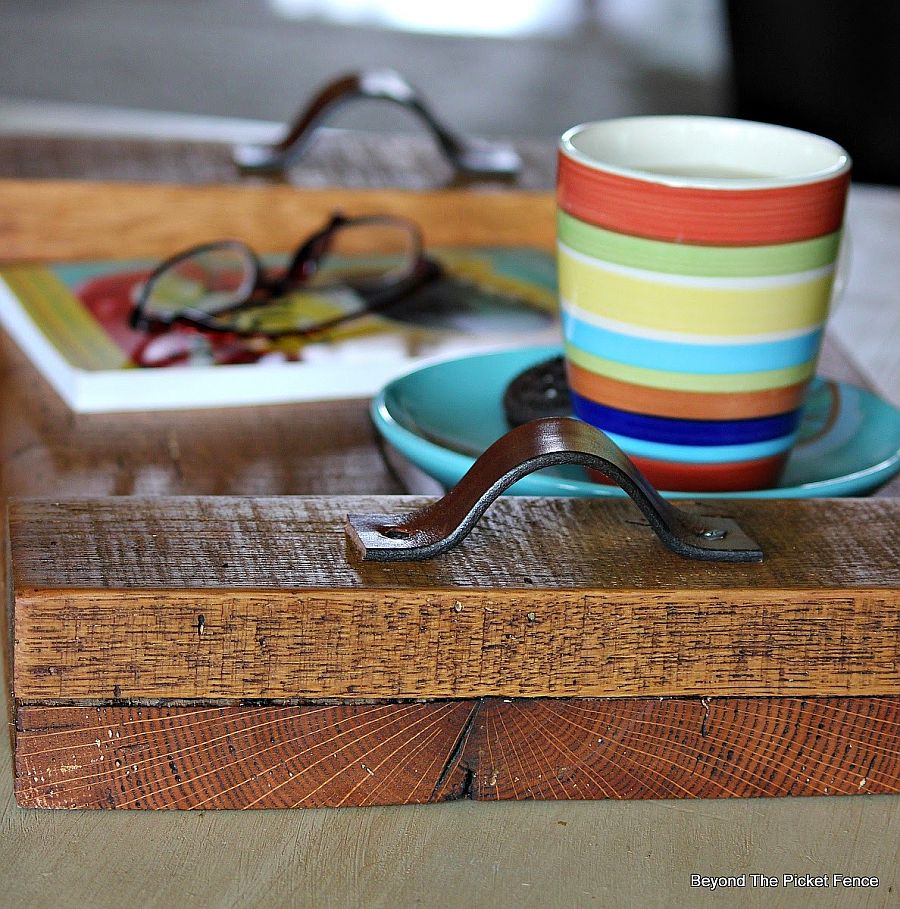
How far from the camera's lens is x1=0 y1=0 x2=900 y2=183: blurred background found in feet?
7.32

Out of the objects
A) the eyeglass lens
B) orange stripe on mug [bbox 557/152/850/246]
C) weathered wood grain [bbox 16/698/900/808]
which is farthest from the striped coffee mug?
the eyeglass lens

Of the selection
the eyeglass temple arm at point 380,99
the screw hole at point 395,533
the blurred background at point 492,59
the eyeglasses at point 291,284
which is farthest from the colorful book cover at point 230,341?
the blurred background at point 492,59

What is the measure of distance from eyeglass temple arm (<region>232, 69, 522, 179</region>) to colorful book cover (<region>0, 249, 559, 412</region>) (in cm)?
11

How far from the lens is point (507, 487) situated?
1.17ft

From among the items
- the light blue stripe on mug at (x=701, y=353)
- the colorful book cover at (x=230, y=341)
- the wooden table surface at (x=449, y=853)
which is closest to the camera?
the wooden table surface at (x=449, y=853)

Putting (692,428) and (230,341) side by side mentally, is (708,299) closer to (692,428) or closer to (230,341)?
(692,428)

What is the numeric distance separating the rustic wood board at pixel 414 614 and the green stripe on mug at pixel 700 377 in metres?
0.07

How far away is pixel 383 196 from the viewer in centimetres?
78

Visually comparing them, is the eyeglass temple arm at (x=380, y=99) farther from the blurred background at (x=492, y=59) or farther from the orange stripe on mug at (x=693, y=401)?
the blurred background at (x=492, y=59)

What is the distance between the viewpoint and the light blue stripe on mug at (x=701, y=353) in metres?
0.43

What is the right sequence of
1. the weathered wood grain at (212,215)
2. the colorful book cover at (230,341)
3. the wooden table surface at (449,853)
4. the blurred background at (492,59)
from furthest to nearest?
the blurred background at (492,59) < the weathered wood grain at (212,215) < the colorful book cover at (230,341) < the wooden table surface at (449,853)

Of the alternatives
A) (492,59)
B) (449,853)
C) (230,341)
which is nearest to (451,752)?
(449,853)

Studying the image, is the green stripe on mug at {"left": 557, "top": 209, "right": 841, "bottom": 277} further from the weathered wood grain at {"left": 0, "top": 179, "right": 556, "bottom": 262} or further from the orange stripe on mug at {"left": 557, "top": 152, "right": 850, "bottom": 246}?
the weathered wood grain at {"left": 0, "top": 179, "right": 556, "bottom": 262}

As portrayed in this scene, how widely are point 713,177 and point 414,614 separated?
9.2 inches
